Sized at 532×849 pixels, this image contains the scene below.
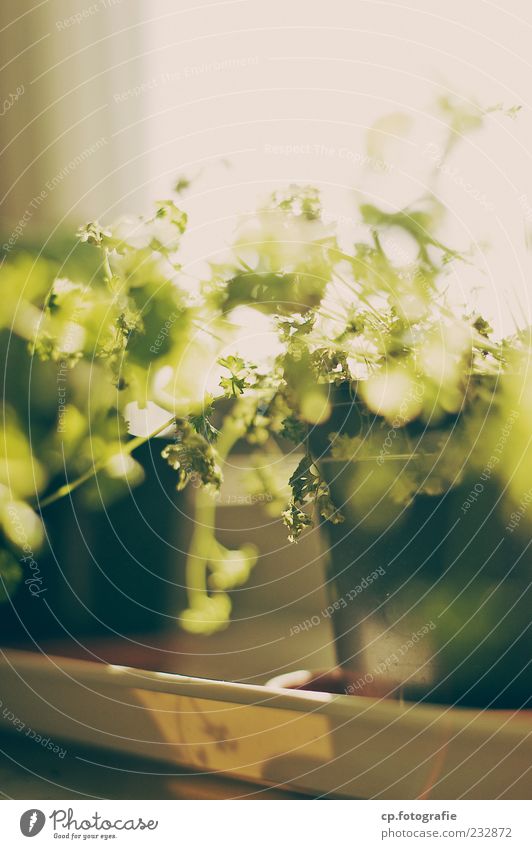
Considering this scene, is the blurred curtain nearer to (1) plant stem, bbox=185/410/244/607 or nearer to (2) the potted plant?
(2) the potted plant

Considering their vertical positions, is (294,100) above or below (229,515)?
above

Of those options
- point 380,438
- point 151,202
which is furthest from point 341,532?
point 151,202

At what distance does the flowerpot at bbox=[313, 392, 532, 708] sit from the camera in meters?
0.34

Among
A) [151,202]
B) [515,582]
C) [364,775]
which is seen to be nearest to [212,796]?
[364,775]

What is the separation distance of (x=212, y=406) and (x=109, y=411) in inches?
2.4

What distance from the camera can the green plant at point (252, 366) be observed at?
1.13 ft

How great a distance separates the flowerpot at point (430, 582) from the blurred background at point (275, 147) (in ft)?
0.15

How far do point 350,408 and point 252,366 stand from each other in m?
0.05

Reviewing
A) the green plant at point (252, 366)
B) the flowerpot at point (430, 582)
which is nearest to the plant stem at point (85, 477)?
the green plant at point (252, 366)

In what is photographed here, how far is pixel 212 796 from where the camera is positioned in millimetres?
356

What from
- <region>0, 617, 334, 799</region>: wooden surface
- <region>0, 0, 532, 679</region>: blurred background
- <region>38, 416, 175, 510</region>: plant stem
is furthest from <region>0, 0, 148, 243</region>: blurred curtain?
<region>0, 617, 334, 799</region>: wooden surface

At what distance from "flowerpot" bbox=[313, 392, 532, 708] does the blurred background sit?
45mm
